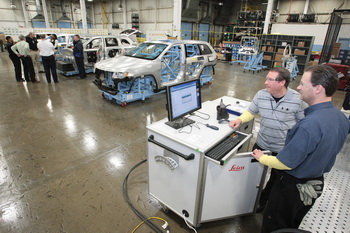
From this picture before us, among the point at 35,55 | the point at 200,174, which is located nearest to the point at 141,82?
the point at 200,174

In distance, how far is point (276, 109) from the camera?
2055mm

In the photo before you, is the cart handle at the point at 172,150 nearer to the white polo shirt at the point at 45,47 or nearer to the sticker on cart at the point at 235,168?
the sticker on cart at the point at 235,168

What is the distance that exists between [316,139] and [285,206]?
2.09 feet

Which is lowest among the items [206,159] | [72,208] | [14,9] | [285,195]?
[72,208]

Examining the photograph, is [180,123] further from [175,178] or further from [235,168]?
[235,168]

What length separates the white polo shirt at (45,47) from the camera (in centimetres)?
678

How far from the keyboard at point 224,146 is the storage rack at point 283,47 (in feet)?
35.1

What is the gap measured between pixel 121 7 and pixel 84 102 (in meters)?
19.0

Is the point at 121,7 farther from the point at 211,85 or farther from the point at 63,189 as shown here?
the point at 63,189

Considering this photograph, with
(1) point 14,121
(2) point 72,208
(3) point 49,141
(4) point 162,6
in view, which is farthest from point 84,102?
(4) point 162,6

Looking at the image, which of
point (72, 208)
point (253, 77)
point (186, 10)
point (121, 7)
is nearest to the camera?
point (72, 208)

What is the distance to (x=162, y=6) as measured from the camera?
1939 cm

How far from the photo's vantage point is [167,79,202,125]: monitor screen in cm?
197

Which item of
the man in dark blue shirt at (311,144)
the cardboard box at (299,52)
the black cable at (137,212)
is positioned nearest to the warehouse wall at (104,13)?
the cardboard box at (299,52)
